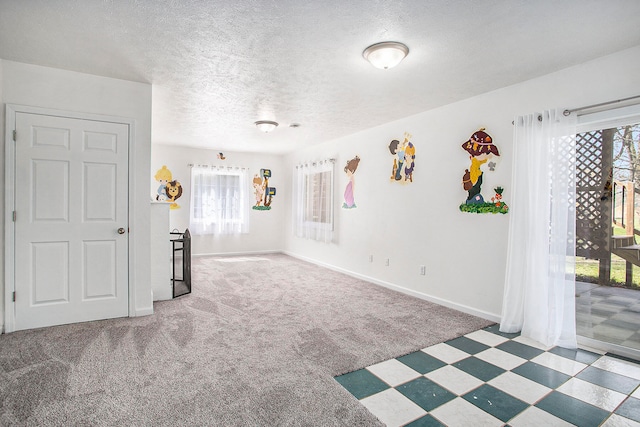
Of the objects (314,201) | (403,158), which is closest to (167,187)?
(314,201)

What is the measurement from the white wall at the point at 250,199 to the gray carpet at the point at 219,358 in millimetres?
3265

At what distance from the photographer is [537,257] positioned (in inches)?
121

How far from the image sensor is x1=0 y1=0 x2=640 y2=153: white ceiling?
2.12 metres

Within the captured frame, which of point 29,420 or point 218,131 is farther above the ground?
point 218,131

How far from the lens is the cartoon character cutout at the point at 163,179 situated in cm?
696

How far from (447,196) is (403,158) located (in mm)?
936

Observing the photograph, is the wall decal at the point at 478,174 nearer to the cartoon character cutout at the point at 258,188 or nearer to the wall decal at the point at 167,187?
the cartoon character cutout at the point at 258,188

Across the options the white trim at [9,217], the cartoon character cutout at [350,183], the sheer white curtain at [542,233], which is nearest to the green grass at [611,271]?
the sheer white curtain at [542,233]

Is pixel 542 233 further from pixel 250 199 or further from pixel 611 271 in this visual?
pixel 250 199

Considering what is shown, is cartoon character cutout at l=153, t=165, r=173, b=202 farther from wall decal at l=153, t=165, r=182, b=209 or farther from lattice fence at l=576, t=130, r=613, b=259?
lattice fence at l=576, t=130, r=613, b=259

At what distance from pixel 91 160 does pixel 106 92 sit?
72 cm

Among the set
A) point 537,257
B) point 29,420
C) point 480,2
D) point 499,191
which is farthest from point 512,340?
point 29,420

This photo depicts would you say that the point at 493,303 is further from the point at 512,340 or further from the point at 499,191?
the point at 499,191

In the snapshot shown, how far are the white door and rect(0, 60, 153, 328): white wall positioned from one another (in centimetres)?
11
